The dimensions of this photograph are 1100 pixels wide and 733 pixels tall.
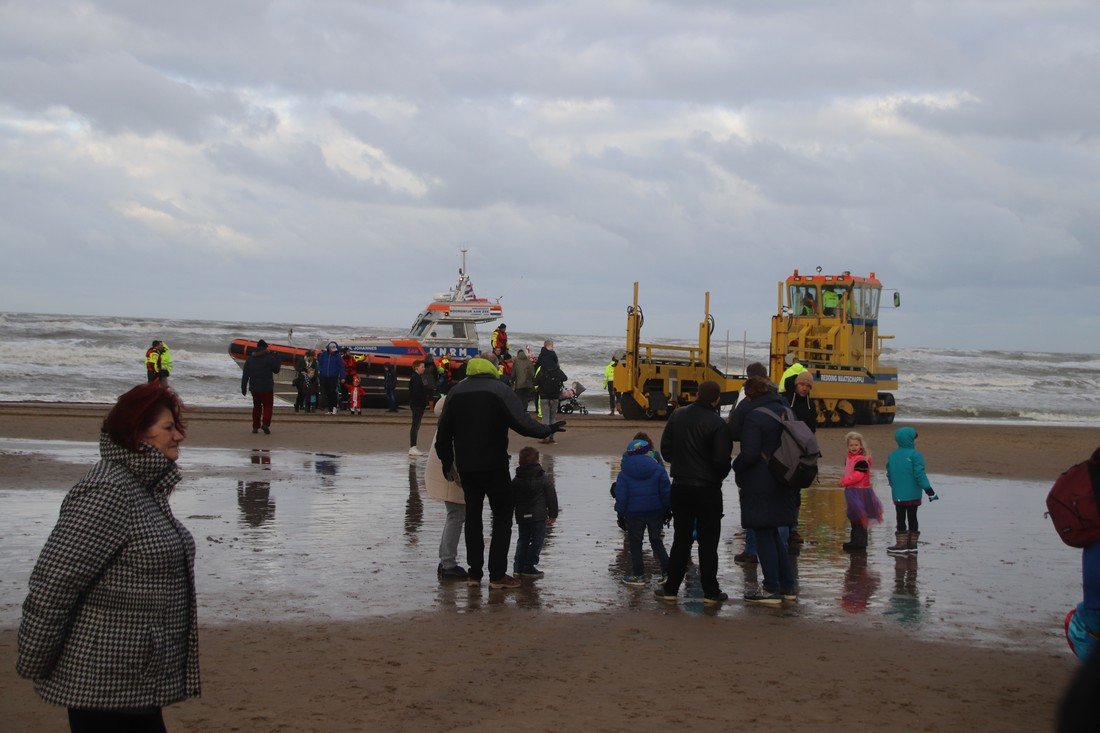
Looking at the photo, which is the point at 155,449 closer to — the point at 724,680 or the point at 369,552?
the point at 724,680

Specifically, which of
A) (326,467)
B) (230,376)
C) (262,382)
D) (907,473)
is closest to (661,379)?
(262,382)

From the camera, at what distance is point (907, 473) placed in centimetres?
1075

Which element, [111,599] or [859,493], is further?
[859,493]

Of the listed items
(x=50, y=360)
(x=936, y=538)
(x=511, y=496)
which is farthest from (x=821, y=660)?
(x=50, y=360)

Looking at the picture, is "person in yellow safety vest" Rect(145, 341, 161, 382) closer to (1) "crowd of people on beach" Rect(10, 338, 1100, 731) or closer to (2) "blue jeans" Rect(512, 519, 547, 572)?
(1) "crowd of people on beach" Rect(10, 338, 1100, 731)

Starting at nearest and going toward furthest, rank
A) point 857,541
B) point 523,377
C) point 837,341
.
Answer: point 857,541 → point 523,377 → point 837,341

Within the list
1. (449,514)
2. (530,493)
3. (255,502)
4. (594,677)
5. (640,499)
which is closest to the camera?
(594,677)

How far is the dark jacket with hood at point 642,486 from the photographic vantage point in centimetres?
902

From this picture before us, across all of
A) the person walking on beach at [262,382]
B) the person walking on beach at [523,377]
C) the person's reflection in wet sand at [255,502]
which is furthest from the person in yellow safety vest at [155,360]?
the person's reflection in wet sand at [255,502]

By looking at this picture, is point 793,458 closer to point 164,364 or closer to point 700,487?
point 700,487

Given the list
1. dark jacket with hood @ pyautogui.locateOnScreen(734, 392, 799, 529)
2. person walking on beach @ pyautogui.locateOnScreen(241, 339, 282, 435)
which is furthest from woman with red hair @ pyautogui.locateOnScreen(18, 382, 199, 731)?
person walking on beach @ pyautogui.locateOnScreen(241, 339, 282, 435)

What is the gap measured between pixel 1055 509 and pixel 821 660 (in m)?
1.91

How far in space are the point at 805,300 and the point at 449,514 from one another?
20.1 meters

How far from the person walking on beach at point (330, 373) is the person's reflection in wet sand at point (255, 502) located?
514 inches
